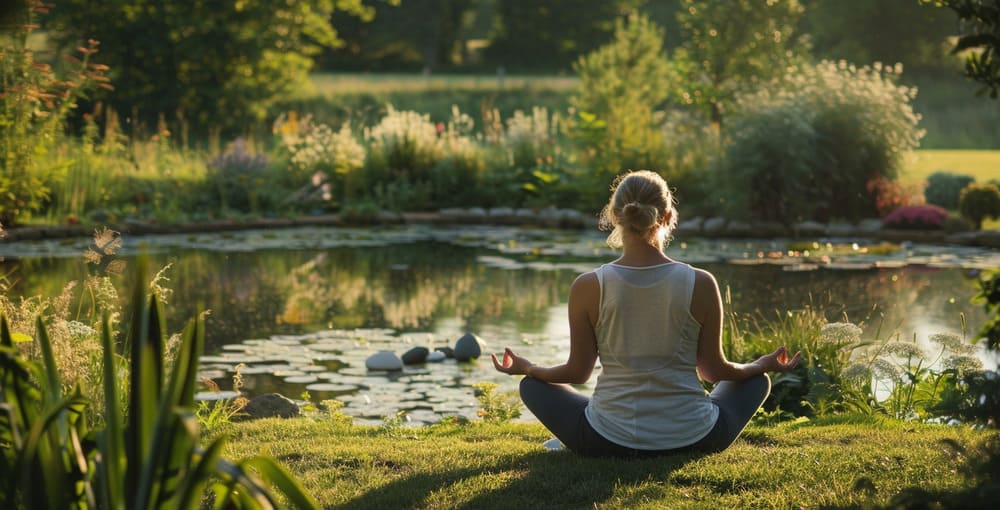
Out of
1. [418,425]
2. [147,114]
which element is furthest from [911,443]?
[147,114]

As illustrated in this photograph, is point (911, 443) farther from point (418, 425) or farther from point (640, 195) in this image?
point (418, 425)

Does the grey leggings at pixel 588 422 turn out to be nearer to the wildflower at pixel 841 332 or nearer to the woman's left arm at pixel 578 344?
the woman's left arm at pixel 578 344

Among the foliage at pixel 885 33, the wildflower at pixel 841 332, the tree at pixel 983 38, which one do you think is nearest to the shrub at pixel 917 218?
the wildflower at pixel 841 332

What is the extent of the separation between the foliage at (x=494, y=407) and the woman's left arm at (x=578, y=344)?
145 cm

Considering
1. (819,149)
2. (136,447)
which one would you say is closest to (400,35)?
(819,149)

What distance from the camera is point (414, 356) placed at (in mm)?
8227

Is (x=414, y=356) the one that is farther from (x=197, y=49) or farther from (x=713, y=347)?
(x=197, y=49)

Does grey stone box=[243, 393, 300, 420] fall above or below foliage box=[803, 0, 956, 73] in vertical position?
below

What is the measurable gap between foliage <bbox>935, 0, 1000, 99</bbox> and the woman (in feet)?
5.14

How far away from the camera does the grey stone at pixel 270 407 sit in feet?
21.1

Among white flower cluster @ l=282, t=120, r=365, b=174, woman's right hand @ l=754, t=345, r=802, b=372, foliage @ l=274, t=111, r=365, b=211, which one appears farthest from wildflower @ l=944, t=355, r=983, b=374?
white flower cluster @ l=282, t=120, r=365, b=174

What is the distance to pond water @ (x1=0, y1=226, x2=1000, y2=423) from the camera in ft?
25.9

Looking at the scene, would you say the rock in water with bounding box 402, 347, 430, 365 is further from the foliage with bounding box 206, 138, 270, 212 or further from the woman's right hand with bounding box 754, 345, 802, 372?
the foliage with bounding box 206, 138, 270, 212

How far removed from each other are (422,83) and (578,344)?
37.0m
